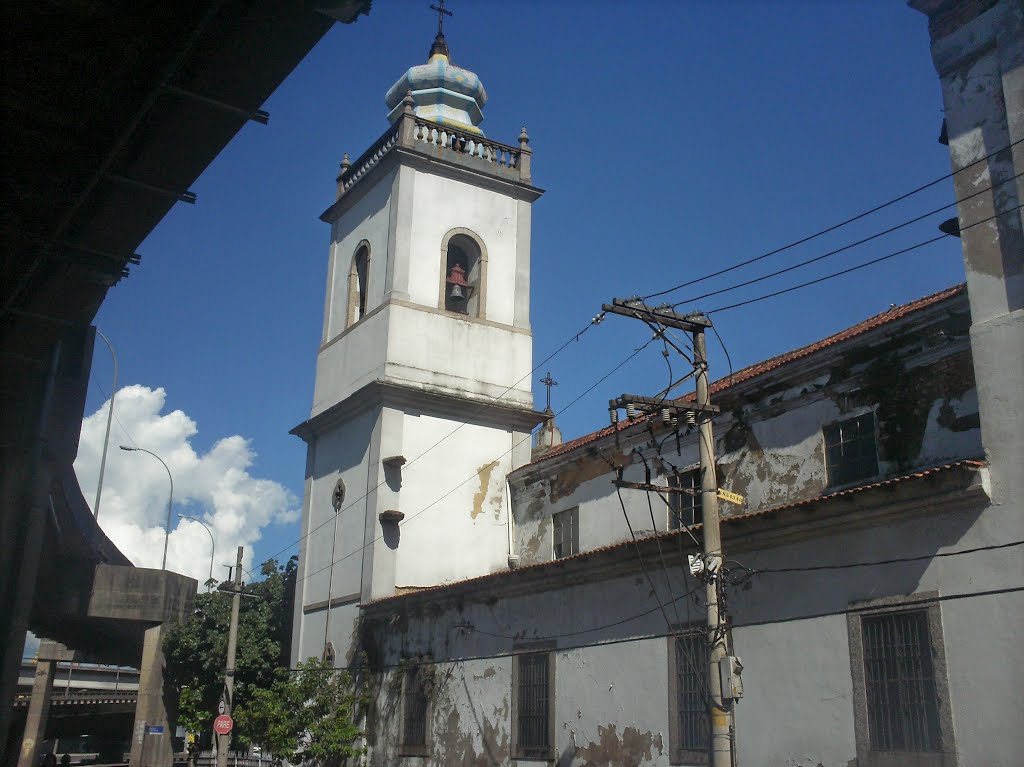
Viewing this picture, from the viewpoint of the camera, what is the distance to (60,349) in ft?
66.4

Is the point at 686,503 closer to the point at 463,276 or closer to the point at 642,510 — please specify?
the point at 642,510

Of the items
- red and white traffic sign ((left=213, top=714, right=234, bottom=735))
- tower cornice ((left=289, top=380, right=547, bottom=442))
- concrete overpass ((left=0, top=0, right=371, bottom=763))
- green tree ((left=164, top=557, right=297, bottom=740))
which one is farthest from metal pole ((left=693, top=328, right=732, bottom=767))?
green tree ((left=164, top=557, right=297, bottom=740))

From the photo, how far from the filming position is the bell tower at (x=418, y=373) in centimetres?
2586

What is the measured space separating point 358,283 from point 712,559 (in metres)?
18.8

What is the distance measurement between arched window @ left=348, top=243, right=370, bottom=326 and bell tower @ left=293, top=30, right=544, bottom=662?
39mm

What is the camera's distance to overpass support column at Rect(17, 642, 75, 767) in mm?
39719

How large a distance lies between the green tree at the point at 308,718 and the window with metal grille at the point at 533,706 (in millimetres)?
5402

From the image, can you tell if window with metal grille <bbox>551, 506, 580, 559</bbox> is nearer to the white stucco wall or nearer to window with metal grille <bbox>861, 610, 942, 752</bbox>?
the white stucco wall

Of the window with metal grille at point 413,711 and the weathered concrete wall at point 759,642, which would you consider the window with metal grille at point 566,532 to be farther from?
the window with metal grille at point 413,711

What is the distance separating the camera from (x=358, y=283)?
98.8ft

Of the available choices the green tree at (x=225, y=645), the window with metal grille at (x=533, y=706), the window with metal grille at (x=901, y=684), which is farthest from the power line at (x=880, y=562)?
the green tree at (x=225, y=645)

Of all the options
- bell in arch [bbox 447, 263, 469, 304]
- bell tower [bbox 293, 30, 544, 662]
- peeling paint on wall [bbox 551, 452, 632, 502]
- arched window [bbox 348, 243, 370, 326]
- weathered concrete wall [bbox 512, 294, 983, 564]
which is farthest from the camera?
arched window [bbox 348, 243, 370, 326]

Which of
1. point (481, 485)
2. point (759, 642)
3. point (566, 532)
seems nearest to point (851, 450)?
point (759, 642)

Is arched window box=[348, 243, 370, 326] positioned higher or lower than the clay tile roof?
higher
